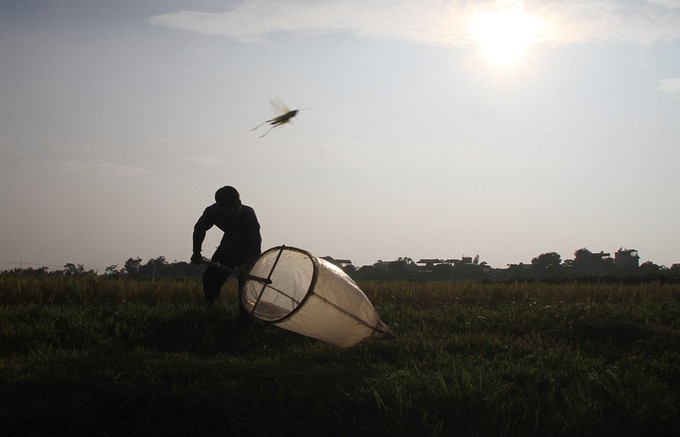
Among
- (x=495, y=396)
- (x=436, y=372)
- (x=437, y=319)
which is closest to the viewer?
(x=495, y=396)

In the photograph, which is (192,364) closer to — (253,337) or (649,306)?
(253,337)

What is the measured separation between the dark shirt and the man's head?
13cm

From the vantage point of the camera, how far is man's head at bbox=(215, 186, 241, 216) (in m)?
8.20

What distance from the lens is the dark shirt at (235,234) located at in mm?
8367

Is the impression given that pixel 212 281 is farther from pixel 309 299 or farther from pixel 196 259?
pixel 309 299

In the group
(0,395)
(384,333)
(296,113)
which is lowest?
(0,395)

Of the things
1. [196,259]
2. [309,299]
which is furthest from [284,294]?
[196,259]

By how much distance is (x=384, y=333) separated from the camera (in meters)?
7.15

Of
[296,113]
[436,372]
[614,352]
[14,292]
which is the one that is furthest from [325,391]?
[14,292]

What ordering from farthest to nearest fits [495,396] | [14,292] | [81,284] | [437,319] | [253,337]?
[81,284] → [14,292] → [437,319] → [253,337] → [495,396]

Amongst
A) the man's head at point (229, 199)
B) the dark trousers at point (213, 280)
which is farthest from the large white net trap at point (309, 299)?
the dark trousers at point (213, 280)

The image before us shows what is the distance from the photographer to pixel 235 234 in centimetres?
844

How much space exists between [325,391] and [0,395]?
2.50 meters

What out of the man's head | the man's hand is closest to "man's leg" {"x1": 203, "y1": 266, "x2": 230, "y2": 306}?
the man's hand
